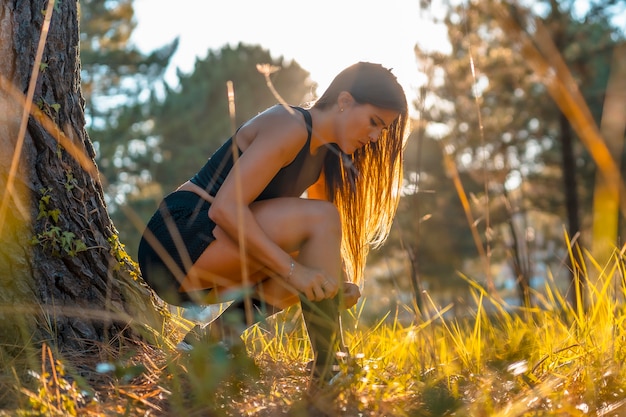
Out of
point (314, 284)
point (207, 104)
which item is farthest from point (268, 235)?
point (207, 104)

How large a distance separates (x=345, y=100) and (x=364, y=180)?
1.27 ft

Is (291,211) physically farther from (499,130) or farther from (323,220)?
(499,130)

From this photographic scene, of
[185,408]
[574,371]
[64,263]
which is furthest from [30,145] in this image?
[574,371]

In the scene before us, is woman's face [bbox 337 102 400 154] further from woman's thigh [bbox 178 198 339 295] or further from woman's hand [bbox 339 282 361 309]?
woman's hand [bbox 339 282 361 309]

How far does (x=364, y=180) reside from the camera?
101 inches

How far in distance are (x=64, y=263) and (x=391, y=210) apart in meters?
1.19

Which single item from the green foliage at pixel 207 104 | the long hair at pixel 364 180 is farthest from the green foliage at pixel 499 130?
the green foliage at pixel 207 104

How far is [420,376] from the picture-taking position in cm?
192

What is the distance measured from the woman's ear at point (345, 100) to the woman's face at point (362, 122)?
0.01 m

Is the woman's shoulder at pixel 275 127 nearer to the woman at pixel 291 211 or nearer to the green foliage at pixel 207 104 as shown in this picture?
the woman at pixel 291 211

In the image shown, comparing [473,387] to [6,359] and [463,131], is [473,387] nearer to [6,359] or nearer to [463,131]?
[6,359]

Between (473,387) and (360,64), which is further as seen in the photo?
(360,64)

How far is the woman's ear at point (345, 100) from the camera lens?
2270 mm

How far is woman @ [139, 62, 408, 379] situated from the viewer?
204cm
